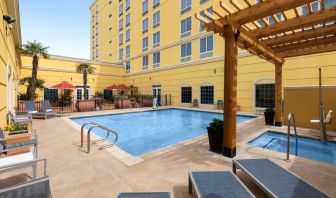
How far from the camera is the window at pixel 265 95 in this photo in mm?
13039

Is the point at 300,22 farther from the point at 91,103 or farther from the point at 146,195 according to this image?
the point at 91,103

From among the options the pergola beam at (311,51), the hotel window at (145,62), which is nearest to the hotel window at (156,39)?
the hotel window at (145,62)

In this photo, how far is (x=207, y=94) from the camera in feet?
57.6

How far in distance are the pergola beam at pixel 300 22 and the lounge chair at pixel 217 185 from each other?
4.32 m

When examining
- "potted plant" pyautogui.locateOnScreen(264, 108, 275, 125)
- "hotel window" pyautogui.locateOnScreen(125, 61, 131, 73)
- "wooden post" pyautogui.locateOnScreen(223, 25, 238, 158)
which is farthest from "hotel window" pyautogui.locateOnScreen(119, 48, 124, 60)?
"wooden post" pyautogui.locateOnScreen(223, 25, 238, 158)

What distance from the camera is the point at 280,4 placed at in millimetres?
3877

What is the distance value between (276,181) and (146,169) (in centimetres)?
252

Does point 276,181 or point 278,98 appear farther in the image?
point 278,98

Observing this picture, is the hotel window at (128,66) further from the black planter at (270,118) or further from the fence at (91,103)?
the black planter at (270,118)

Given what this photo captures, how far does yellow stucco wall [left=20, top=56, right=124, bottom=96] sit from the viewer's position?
2044cm

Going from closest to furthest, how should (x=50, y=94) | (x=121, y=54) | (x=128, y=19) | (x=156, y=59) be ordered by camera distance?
(x=50, y=94) → (x=156, y=59) → (x=128, y=19) → (x=121, y=54)

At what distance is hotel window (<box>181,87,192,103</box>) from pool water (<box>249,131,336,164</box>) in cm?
1194

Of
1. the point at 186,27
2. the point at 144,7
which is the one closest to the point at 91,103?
the point at 186,27

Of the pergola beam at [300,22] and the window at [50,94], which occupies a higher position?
Result: the pergola beam at [300,22]
